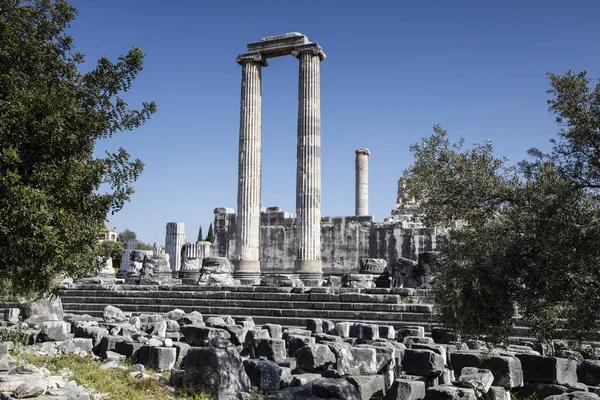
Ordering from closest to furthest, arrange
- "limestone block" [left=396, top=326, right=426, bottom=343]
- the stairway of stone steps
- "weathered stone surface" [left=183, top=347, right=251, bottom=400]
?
"weathered stone surface" [left=183, top=347, right=251, bottom=400] → "limestone block" [left=396, top=326, right=426, bottom=343] → the stairway of stone steps

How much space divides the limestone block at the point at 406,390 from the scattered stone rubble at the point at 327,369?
0.04 feet

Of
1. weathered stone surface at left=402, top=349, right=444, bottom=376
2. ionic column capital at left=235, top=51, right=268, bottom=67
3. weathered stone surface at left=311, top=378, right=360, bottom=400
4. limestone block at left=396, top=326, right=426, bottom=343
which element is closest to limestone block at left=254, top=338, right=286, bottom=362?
weathered stone surface at left=402, top=349, right=444, bottom=376

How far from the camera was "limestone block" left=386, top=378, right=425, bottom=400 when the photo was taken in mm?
7371

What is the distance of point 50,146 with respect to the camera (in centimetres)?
654

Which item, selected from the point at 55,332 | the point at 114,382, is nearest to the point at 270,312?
the point at 55,332

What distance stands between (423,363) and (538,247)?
3008 millimetres

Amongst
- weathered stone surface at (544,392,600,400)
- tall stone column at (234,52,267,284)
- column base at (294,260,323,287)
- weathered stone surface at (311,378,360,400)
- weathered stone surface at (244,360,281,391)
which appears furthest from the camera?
tall stone column at (234,52,267,284)

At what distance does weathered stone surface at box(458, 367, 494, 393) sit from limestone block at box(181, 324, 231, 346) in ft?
16.7

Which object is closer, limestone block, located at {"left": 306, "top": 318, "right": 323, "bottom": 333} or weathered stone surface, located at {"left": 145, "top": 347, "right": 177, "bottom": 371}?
weathered stone surface, located at {"left": 145, "top": 347, "right": 177, "bottom": 371}

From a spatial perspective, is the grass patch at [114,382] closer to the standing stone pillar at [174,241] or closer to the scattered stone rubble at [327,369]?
the scattered stone rubble at [327,369]

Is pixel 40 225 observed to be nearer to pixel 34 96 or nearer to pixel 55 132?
pixel 55 132

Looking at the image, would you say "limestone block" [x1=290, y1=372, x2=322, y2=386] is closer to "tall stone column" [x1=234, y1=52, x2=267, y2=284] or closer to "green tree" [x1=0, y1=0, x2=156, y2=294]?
"green tree" [x1=0, y1=0, x2=156, y2=294]

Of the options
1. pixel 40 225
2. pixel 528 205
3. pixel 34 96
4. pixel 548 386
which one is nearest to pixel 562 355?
pixel 548 386

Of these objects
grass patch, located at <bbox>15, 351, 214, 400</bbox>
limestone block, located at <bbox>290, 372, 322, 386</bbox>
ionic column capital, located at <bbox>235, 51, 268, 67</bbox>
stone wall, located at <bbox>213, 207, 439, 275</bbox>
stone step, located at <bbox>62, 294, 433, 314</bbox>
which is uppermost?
ionic column capital, located at <bbox>235, 51, 268, 67</bbox>
